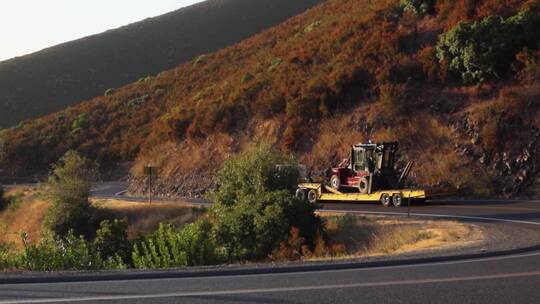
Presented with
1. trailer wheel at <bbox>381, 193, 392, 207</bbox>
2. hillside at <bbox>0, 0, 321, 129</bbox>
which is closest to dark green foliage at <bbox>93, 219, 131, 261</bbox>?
trailer wheel at <bbox>381, 193, 392, 207</bbox>

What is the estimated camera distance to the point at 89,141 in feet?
202

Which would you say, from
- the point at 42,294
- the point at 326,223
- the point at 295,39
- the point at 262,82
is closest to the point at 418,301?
the point at 42,294

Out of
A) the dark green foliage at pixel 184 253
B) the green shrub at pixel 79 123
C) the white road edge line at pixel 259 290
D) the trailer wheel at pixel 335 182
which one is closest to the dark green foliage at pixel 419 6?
the trailer wheel at pixel 335 182

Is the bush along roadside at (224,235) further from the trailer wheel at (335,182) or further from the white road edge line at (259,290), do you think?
the white road edge line at (259,290)

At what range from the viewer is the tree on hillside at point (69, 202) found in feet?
100.0

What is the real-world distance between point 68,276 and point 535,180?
75.7 ft

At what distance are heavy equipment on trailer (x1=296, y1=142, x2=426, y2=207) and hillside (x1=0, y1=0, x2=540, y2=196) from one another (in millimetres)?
3746

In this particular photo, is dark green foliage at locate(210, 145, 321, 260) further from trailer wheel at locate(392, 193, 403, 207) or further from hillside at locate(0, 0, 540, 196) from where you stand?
hillside at locate(0, 0, 540, 196)

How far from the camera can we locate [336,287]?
31.3 feet

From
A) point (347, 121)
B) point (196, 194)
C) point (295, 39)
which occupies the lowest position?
point (196, 194)

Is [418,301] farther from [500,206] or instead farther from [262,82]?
[262,82]

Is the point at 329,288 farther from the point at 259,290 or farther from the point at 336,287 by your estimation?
the point at 259,290

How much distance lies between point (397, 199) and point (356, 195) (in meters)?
2.40

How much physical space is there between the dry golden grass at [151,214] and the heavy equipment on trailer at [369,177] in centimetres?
511
